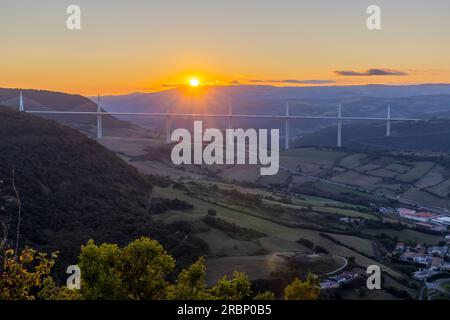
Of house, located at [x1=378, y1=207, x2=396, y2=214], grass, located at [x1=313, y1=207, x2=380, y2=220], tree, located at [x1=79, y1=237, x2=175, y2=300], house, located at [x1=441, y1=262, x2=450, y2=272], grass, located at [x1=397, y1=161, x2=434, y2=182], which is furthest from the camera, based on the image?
grass, located at [x1=397, y1=161, x2=434, y2=182]

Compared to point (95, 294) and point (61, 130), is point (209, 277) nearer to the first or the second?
point (95, 294)

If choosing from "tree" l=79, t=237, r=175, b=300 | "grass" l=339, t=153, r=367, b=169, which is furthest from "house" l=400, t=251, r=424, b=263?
"grass" l=339, t=153, r=367, b=169

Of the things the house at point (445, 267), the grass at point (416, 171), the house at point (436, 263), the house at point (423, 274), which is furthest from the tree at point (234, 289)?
the grass at point (416, 171)

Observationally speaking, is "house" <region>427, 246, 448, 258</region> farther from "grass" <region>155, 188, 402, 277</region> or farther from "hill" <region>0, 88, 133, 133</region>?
"hill" <region>0, 88, 133, 133</region>

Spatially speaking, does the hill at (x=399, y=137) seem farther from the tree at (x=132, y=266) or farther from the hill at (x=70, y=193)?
the tree at (x=132, y=266)

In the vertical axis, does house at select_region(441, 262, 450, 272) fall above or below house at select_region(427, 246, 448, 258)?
above

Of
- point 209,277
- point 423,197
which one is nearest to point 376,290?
point 209,277

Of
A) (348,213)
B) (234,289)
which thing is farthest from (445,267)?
(234,289)

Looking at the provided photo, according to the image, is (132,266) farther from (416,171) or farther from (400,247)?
(416,171)
